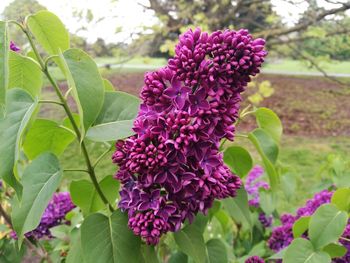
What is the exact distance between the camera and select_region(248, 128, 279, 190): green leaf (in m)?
1.07

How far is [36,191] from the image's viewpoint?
89cm

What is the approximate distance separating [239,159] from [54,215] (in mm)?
793

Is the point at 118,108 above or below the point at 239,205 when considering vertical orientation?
above

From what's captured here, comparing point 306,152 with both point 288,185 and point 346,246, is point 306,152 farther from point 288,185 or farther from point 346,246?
point 346,246

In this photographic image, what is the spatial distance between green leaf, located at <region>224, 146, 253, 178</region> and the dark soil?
244 inches

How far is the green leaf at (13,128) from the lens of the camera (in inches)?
30.5

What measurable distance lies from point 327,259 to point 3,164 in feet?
2.47

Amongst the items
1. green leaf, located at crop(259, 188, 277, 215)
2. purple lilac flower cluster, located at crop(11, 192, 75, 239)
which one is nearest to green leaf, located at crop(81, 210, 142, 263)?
purple lilac flower cluster, located at crop(11, 192, 75, 239)

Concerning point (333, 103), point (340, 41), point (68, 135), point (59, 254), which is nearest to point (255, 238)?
point (59, 254)

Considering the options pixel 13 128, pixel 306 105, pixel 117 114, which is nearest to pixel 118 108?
pixel 117 114

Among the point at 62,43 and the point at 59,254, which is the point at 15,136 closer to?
the point at 62,43

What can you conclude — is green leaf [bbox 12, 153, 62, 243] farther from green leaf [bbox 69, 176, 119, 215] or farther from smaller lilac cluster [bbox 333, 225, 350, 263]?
smaller lilac cluster [bbox 333, 225, 350, 263]

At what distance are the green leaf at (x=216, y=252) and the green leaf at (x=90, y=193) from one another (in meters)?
0.30

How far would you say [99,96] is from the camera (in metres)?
0.80
